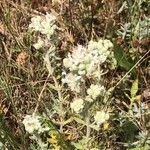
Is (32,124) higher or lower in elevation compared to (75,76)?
lower

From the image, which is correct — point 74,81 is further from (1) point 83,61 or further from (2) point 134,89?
(2) point 134,89

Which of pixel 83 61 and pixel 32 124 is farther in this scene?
pixel 32 124

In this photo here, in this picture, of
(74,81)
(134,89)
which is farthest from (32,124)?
(134,89)

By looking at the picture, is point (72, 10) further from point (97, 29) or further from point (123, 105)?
point (123, 105)

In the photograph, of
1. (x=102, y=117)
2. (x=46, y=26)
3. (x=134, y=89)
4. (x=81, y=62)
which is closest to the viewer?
(x=81, y=62)

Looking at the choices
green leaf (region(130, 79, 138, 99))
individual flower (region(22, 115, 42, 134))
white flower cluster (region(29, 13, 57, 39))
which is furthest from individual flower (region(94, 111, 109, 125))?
green leaf (region(130, 79, 138, 99))

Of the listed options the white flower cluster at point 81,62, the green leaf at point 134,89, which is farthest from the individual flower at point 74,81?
the green leaf at point 134,89

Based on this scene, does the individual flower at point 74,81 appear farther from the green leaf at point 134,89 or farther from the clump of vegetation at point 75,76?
the green leaf at point 134,89

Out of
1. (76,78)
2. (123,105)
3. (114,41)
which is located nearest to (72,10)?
(114,41)
